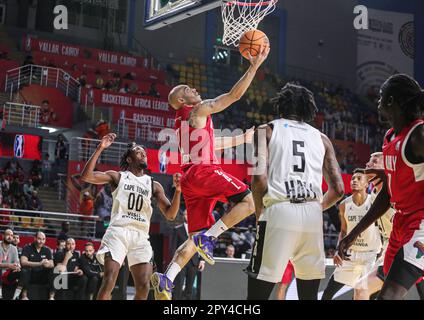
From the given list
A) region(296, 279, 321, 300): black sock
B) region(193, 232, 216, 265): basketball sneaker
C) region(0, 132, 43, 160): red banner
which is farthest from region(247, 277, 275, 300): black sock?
region(0, 132, 43, 160): red banner

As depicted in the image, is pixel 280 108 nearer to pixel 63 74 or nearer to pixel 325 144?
Result: pixel 325 144

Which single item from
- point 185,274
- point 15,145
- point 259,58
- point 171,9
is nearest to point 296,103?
point 259,58

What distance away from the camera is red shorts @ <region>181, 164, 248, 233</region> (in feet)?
20.4

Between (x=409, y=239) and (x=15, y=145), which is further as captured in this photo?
(x=15, y=145)

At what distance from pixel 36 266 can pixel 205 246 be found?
663 centimetres

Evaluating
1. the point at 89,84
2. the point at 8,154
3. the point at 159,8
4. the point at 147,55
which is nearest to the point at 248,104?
the point at 147,55

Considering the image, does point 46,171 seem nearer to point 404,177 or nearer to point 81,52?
point 81,52

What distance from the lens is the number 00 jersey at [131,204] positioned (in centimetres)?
692

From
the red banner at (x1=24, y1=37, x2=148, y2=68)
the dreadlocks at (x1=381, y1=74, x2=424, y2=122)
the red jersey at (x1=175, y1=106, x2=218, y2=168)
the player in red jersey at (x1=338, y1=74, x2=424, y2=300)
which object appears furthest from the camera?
the red banner at (x1=24, y1=37, x2=148, y2=68)

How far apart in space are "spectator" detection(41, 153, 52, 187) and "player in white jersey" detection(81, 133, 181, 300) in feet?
37.5

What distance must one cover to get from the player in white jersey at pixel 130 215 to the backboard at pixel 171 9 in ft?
11.1

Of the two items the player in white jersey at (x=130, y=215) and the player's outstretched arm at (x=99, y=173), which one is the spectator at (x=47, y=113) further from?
the player's outstretched arm at (x=99, y=173)

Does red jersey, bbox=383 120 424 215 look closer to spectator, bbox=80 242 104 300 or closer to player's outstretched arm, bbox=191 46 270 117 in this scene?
player's outstretched arm, bbox=191 46 270 117

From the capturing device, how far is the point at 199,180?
6270 mm
